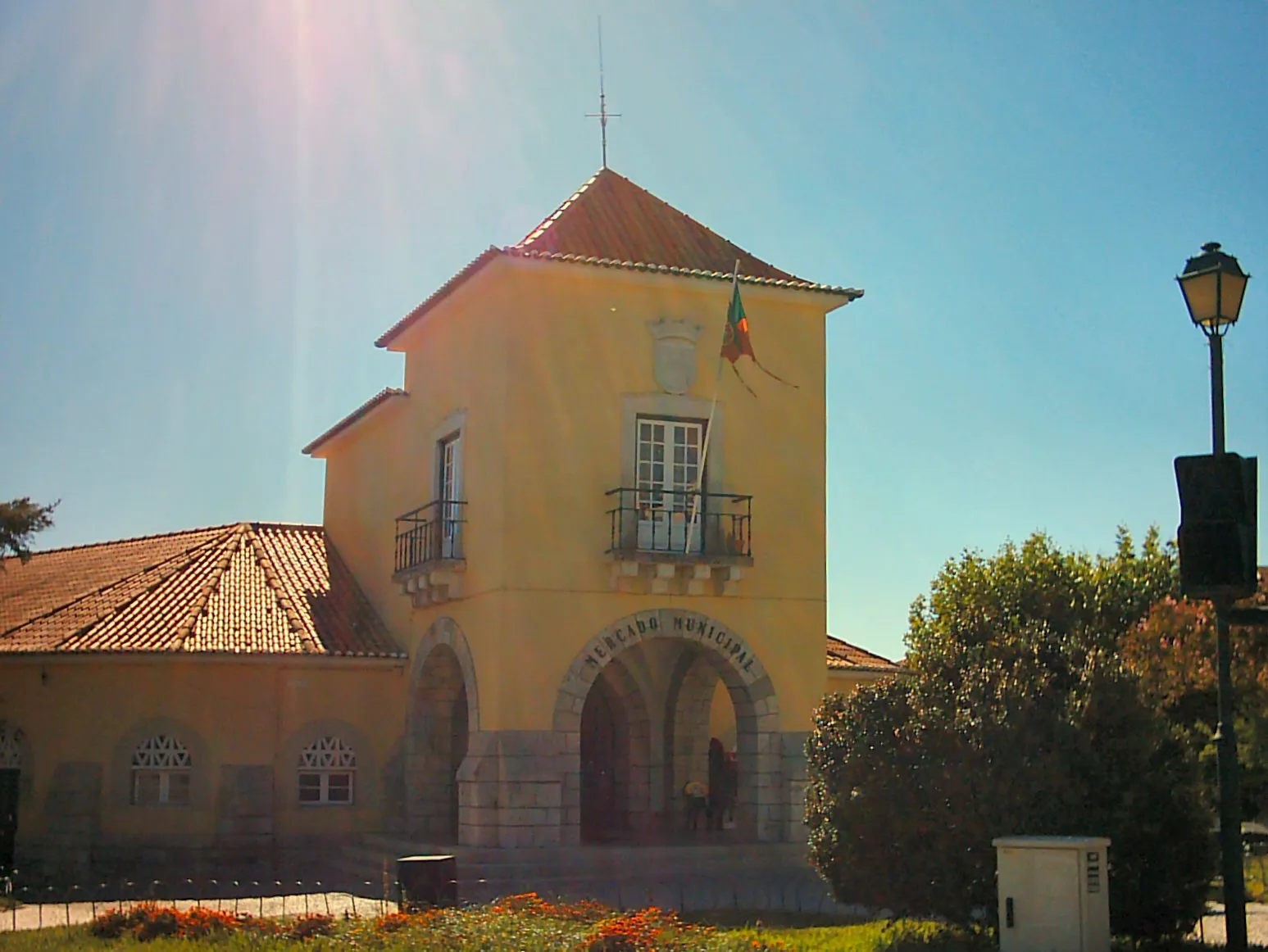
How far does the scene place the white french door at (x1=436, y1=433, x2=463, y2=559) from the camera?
23.1 m

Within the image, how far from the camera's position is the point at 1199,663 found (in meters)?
13.0

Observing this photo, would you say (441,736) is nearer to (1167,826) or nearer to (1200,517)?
(1167,826)

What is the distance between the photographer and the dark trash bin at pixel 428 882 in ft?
51.0

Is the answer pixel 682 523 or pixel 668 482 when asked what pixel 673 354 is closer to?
pixel 668 482

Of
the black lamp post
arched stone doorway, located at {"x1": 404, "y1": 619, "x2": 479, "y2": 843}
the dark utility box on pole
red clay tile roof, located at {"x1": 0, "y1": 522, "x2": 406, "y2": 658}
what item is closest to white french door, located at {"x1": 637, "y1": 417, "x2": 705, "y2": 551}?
arched stone doorway, located at {"x1": 404, "y1": 619, "x2": 479, "y2": 843}

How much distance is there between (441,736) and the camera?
2455 centimetres

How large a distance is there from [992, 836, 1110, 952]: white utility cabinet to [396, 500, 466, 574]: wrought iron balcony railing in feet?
39.6

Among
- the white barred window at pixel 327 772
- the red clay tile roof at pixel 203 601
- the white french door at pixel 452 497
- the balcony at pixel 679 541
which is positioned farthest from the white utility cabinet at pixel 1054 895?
the white barred window at pixel 327 772

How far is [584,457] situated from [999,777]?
9999 mm

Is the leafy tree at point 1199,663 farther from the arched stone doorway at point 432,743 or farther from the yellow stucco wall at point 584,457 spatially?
the arched stone doorway at point 432,743

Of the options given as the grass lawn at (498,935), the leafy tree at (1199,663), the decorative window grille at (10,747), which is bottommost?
the grass lawn at (498,935)

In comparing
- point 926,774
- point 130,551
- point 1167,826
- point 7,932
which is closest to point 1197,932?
point 1167,826

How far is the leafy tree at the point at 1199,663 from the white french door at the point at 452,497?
11445 mm

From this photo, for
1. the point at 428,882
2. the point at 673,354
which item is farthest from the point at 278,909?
the point at 673,354
